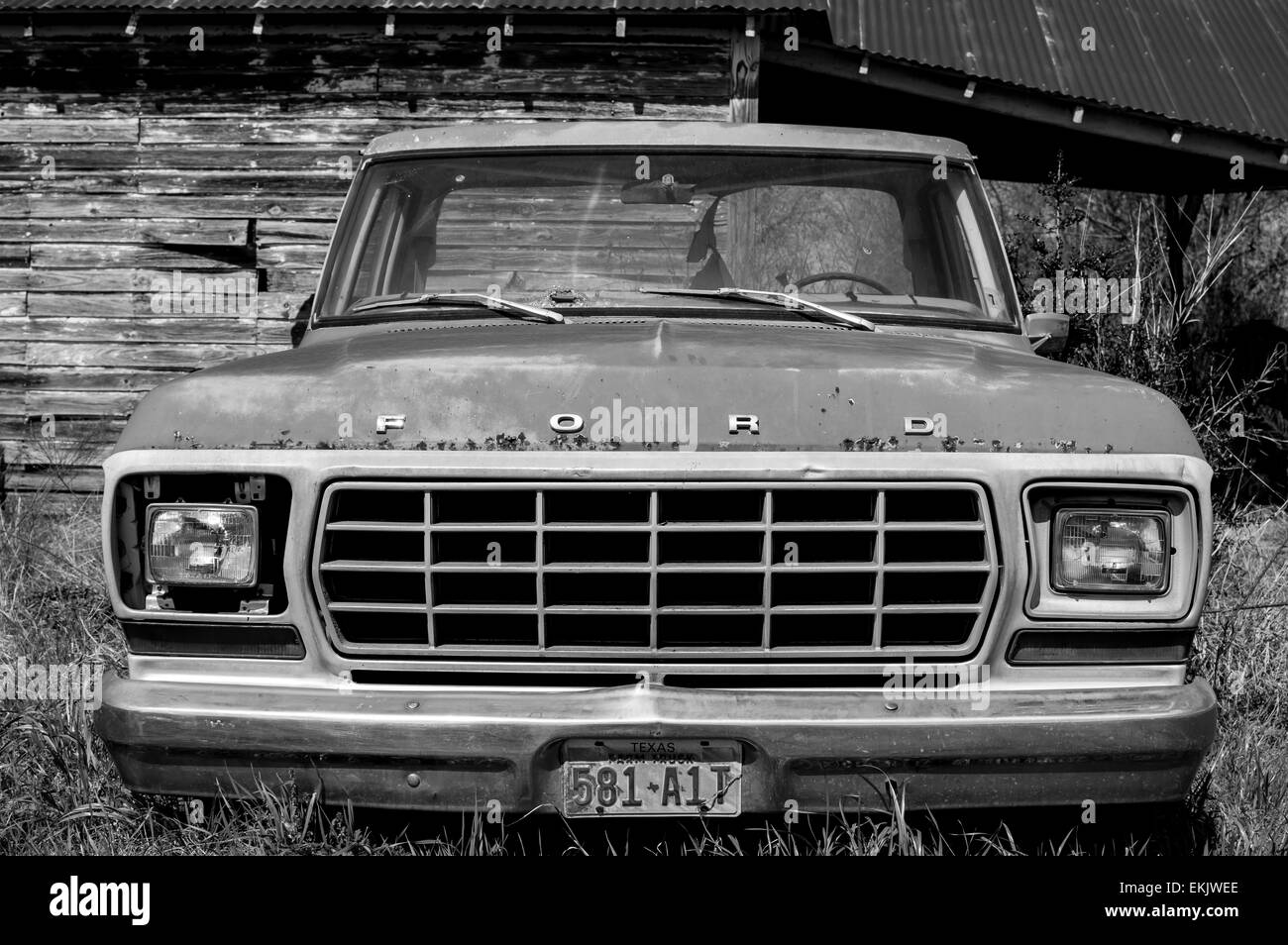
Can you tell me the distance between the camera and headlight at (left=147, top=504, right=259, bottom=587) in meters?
2.48

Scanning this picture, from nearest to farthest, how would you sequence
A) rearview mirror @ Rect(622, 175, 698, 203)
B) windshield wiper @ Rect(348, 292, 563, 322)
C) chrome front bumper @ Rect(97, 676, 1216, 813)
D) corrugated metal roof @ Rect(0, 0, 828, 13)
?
chrome front bumper @ Rect(97, 676, 1216, 813) → windshield wiper @ Rect(348, 292, 563, 322) → rearview mirror @ Rect(622, 175, 698, 203) → corrugated metal roof @ Rect(0, 0, 828, 13)

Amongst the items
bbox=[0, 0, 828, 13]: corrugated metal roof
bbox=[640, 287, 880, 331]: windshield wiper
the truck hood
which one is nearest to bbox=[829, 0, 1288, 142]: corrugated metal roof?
bbox=[0, 0, 828, 13]: corrugated metal roof

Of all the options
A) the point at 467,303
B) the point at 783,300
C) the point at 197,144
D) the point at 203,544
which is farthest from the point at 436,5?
the point at 203,544

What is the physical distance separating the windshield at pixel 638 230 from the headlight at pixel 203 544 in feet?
3.59

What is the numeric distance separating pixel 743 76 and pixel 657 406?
5.98 m

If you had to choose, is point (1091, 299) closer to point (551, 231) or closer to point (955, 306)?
point (955, 306)

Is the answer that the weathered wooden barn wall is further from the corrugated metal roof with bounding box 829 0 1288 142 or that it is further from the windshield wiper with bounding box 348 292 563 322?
the windshield wiper with bounding box 348 292 563 322

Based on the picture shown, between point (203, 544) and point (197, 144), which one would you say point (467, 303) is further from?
point (197, 144)

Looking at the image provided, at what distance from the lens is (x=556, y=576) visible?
2.48 meters

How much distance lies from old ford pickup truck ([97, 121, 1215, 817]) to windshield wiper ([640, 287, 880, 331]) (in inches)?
20.4

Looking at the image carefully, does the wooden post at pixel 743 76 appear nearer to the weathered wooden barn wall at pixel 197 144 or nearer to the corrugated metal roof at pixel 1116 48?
the weathered wooden barn wall at pixel 197 144

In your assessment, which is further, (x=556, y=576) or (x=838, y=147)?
(x=838, y=147)

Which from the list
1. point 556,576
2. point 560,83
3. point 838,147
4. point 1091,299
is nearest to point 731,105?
point 560,83
